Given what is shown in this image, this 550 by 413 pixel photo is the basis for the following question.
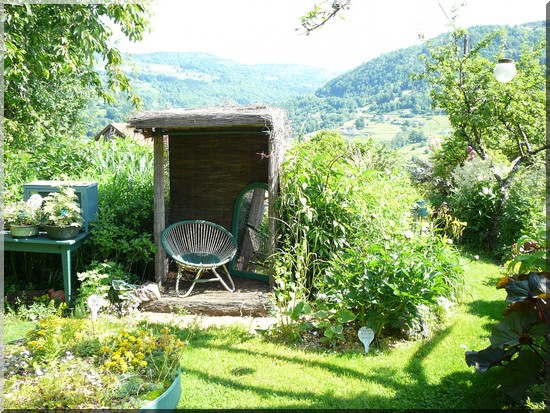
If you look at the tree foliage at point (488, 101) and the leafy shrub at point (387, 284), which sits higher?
the tree foliage at point (488, 101)

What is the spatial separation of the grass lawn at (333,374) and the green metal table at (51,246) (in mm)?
682

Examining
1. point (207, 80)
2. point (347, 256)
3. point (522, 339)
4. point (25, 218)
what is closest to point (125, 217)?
point (25, 218)

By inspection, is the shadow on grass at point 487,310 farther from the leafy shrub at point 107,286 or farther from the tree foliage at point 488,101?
the leafy shrub at point 107,286

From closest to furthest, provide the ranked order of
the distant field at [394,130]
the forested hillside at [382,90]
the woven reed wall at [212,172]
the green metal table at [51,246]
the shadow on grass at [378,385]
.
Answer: the shadow on grass at [378,385], the green metal table at [51,246], the woven reed wall at [212,172], the distant field at [394,130], the forested hillside at [382,90]

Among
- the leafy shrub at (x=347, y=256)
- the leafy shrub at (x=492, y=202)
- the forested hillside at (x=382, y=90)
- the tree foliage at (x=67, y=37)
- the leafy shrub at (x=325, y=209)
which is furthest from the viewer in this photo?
the forested hillside at (x=382, y=90)

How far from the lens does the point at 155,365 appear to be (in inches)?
116

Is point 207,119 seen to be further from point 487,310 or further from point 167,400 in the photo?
point 487,310

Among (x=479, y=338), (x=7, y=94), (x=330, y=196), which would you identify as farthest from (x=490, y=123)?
(x=7, y=94)

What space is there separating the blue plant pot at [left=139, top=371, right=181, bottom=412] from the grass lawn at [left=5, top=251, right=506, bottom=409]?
17.3 inches

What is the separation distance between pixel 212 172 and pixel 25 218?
2.34 meters

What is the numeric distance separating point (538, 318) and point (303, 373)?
1.69 m

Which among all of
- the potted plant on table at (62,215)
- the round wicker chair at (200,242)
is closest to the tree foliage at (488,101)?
the round wicker chair at (200,242)

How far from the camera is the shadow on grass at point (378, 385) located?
3295 millimetres

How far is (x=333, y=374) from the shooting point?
12.3 feet
